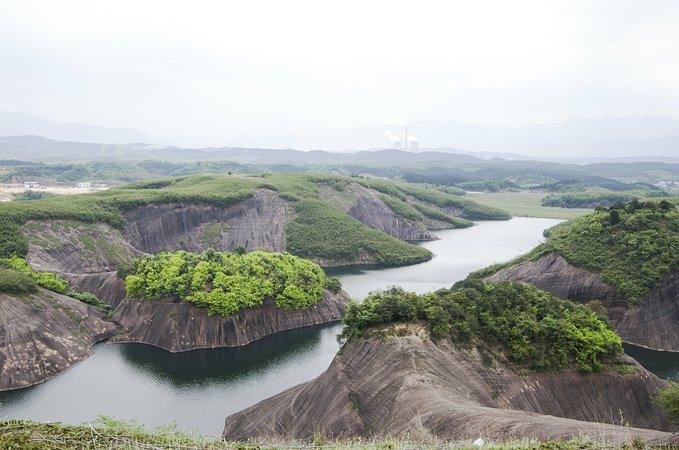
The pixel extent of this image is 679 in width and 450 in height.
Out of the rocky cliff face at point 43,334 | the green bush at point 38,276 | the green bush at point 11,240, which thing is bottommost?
the rocky cliff face at point 43,334

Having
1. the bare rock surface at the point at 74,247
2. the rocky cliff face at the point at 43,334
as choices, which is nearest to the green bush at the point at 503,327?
the rocky cliff face at the point at 43,334

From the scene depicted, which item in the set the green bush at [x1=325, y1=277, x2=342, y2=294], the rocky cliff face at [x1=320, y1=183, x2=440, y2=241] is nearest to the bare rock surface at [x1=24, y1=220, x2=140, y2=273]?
the green bush at [x1=325, y1=277, x2=342, y2=294]

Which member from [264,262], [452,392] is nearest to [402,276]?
[264,262]

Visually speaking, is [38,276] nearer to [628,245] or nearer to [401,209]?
[628,245]

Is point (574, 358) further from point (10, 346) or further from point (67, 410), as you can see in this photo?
point (10, 346)

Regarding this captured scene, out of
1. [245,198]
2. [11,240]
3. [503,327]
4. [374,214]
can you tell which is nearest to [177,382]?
[503,327]

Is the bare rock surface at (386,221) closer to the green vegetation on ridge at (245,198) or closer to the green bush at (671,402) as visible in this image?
the green vegetation on ridge at (245,198)

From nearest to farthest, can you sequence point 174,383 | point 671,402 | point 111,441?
point 111,441
point 671,402
point 174,383
